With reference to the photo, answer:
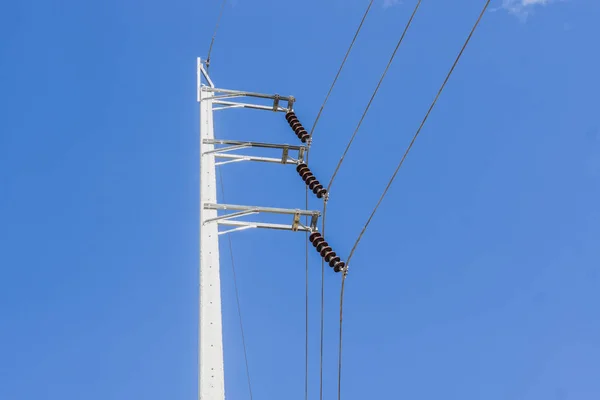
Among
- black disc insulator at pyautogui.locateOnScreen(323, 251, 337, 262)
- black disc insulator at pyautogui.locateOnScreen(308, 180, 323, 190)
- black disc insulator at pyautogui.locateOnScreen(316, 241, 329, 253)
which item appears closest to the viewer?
black disc insulator at pyautogui.locateOnScreen(323, 251, 337, 262)

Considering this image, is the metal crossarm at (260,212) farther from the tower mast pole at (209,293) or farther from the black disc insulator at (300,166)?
the black disc insulator at (300,166)

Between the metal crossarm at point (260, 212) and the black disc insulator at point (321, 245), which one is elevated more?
the metal crossarm at point (260, 212)

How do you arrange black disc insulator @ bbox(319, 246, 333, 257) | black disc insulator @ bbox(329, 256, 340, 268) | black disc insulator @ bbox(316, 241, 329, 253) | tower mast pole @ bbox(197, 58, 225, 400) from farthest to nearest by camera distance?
black disc insulator @ bbox(316, 241, 329, 253)
black disc insulator @ bbox(319, 246, 333, 257)
black disc insulator @ bbox(329, 256, 340, 268)
tower mast pole @ bbox(197, 58, 225, 400)

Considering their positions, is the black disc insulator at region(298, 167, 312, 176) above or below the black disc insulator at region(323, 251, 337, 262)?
above

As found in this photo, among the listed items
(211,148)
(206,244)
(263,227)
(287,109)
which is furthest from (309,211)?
(287,109)

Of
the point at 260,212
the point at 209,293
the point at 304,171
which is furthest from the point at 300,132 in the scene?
the point at 209,293

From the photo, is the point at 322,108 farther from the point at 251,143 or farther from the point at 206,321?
the point at 206,321

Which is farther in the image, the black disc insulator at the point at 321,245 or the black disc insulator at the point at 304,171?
the black disc insulator at the point at 304,171

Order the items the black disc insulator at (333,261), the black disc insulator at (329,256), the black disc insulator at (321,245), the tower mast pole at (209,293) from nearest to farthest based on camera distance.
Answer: the tower mast pole at (209,293) → the black disc insulator at (333,261) → the black disc insulator at (329,256) → the black disc insulator at (321,245)

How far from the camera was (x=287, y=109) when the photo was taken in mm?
16719

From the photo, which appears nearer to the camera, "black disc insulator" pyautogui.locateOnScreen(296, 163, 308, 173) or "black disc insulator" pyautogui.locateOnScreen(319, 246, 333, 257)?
"black disc insulator" pyautogui.locateOnScreen(319, 246, 333, 257)

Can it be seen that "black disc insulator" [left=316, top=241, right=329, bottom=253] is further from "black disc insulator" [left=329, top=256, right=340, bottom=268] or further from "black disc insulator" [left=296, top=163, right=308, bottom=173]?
"black disc insulator" [left=296, top=163, right=308, bottom=173]

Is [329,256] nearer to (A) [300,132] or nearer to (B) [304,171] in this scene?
(B) [304,171]

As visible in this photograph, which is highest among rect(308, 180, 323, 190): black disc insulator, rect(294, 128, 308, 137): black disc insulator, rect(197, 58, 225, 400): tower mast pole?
rect(294, 128, 308, 137): black disc insulator
